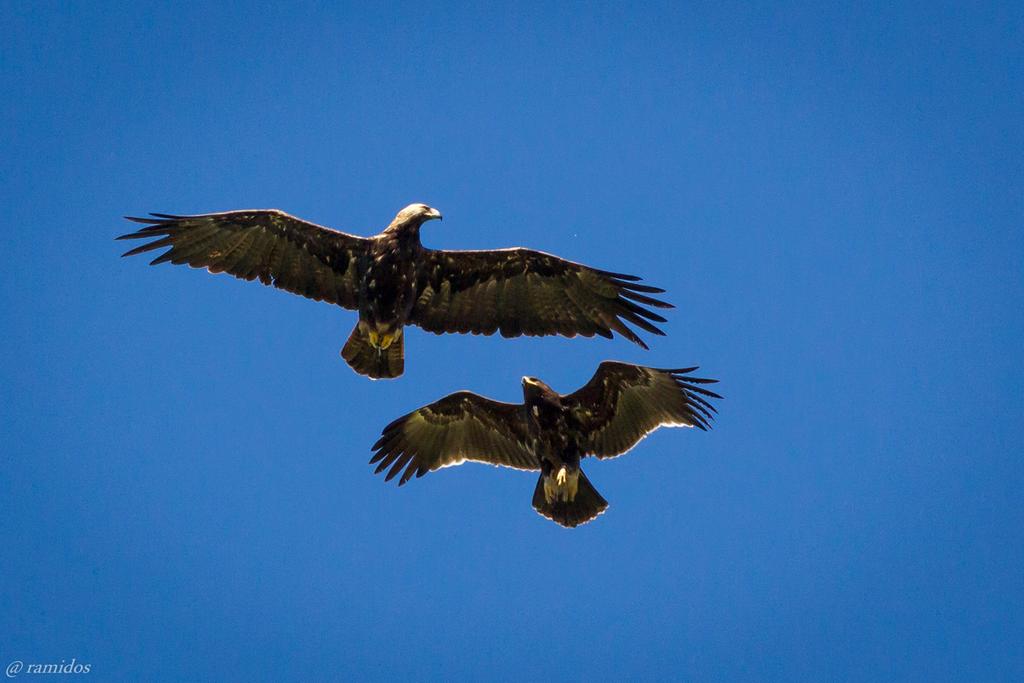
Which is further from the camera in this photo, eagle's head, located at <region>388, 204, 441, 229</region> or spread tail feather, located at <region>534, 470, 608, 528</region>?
spread tail feather, located at <region>534, 470, 608, 528</region>

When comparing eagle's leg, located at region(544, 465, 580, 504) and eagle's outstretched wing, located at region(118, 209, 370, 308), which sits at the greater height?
eagle's outstretched wing, located at region(118, 209, 370, 308)

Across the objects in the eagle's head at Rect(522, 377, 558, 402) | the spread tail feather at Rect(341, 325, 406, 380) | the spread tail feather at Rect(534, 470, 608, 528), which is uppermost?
the spread tail feather at Rect(341, 325, 406, 380)

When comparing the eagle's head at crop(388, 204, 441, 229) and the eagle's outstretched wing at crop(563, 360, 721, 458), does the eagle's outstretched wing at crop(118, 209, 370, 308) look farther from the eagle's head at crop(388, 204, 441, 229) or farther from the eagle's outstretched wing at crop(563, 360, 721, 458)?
the eagle's outstretched wing at crop(563, 360, 721, 458)

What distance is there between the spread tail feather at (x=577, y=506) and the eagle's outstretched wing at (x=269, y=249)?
10.3 feet

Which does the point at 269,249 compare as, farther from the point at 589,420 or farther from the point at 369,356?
the point at 589,420

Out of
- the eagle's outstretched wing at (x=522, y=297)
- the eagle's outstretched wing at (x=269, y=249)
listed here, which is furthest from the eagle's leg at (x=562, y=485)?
the eagle's outstretched wing at (x=269, y=249)

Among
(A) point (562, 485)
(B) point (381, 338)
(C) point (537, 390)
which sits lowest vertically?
(A) point (562, 485)

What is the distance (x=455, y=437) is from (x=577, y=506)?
5.75 feet

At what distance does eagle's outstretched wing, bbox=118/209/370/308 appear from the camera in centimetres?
1752

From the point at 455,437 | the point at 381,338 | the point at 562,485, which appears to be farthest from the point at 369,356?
the point at 562,485

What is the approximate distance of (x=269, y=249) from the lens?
17.7m

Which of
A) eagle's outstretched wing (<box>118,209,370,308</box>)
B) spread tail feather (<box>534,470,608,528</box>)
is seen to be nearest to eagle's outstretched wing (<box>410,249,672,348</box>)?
eagle's outstretched wing (<box>118,209,370,308</box>)

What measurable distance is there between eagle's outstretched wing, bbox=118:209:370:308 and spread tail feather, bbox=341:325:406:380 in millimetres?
400

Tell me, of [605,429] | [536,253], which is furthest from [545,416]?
[536,253]
